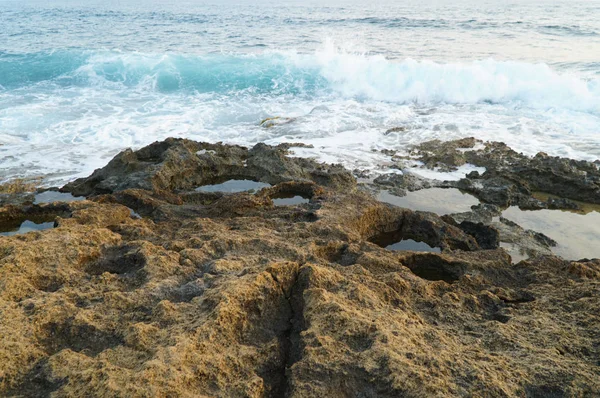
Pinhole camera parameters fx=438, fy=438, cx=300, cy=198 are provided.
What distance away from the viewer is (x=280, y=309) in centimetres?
270

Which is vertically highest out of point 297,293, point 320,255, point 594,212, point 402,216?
point 297,293

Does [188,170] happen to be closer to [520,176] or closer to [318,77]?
[520,176]

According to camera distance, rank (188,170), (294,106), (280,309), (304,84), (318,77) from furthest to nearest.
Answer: (318,77) < (304,84) < (294,106) < (188,170) < (280,309)

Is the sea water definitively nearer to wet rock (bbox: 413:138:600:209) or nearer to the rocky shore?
wet rock (bbox: 413:138:600:209)

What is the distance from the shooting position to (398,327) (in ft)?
8.07

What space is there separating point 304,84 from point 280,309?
14.4 meters

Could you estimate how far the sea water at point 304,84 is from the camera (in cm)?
948

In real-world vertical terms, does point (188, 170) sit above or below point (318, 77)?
above

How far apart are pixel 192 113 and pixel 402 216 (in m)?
8.16

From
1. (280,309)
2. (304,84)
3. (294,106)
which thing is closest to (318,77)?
(304,84)

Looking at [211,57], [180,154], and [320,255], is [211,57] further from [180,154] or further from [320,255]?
[320,255]

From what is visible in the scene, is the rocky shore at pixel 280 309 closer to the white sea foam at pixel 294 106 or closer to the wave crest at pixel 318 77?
the white sea foam at pixel 294 106

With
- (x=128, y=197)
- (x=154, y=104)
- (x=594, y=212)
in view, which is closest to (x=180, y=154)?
(x=128, y=197)

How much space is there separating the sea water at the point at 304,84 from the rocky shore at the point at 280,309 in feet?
12.3
